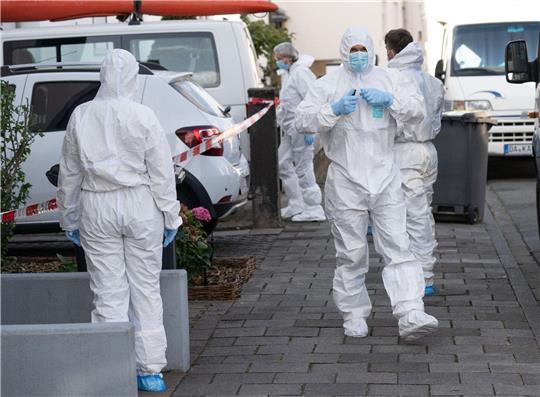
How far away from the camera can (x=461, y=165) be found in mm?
12664

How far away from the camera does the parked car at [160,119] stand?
10398 mm

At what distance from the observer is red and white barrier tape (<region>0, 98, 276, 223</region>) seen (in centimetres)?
820

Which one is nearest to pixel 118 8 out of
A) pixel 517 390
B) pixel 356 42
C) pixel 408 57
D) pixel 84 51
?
pixel 84 51

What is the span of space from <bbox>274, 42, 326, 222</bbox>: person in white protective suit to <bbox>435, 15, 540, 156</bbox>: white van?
5076 mm

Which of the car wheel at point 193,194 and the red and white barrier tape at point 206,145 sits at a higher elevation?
the red and white barrier tape at point 206,145

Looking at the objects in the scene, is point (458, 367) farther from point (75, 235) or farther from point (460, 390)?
point (75, 235)

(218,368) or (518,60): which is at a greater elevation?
(518,60)

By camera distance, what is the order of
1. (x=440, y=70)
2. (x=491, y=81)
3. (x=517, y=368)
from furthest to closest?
(x=440, y=70)
(x=491, y=81)
(x=517, y=368)

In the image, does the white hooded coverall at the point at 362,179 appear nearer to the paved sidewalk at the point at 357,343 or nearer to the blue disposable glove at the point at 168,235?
the paved sidewalk at the point at 357,343

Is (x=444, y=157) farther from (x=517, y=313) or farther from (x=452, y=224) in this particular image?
(x=517, y=313)

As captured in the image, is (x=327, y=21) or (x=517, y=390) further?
(x=327, y=21)

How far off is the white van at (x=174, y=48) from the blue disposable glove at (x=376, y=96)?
19.2 feet

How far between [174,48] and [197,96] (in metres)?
2.98

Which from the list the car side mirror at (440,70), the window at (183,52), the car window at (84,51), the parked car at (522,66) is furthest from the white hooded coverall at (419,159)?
the car side mirror at (440,70)
